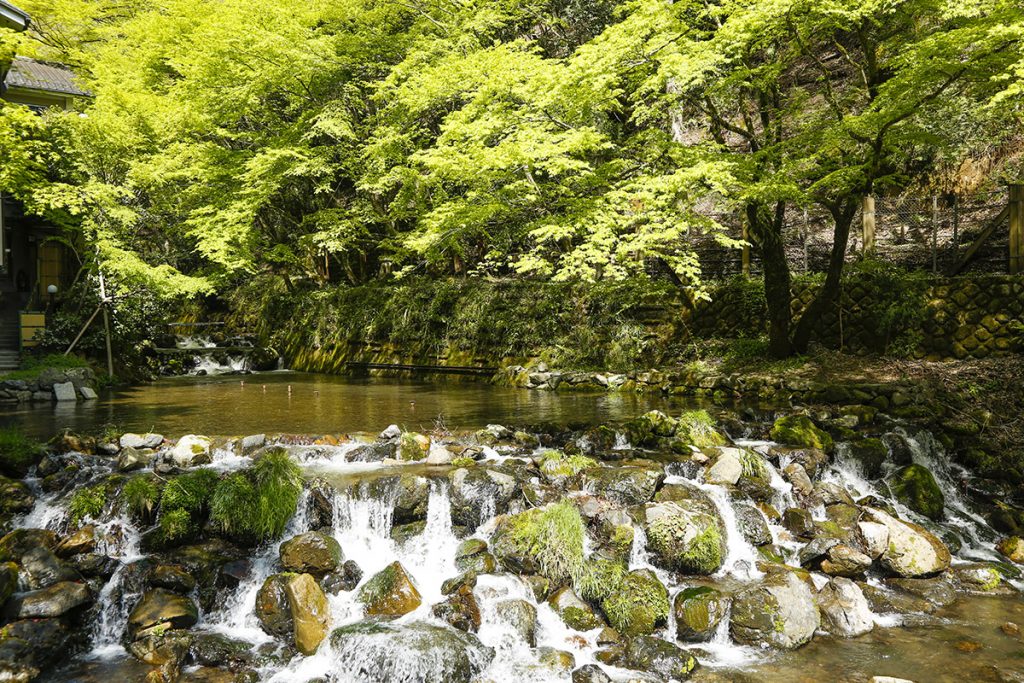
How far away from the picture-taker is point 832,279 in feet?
39.8

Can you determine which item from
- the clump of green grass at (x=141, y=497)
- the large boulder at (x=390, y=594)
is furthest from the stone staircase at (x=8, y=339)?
the large boulder at (x=390, y=594)

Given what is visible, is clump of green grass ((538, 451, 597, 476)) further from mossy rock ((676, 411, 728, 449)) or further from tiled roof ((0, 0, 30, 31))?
tiled roof ((0, 0, 30, 31))

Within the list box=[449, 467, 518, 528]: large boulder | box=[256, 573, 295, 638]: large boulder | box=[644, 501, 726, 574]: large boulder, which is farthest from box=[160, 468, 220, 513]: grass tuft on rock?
box=[644, 501, 726, 574]: large boulder

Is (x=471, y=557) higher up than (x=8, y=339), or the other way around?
(x=8, y=339)

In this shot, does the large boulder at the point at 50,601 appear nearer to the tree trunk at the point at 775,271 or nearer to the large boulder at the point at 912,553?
the large boulder at the point at 912,553

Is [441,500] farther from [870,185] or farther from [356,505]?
[870,185]

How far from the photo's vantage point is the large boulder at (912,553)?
6629 mm

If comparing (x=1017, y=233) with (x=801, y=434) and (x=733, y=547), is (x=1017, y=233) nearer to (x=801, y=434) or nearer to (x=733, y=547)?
(x=801, y=434)

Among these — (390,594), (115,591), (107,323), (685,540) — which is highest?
(107,323)

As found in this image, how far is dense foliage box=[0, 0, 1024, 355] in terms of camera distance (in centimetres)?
1025

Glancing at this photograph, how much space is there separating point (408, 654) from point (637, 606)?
217 centimetres

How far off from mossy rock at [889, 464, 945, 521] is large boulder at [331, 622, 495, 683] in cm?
591

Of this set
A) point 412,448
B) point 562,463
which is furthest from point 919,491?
point 412,448

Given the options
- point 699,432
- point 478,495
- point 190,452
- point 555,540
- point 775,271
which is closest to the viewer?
point 555,540
